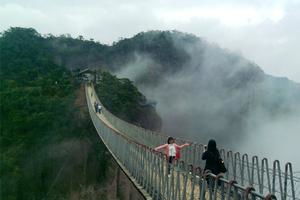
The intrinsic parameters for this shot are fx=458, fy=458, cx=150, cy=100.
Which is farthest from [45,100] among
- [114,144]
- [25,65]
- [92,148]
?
[114,144]

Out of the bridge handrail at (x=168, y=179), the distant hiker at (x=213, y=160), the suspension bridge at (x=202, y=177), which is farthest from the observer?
the distant hiker at (x=213, y=160)

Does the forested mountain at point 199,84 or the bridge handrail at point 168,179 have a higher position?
the forested mountain at point 199,84

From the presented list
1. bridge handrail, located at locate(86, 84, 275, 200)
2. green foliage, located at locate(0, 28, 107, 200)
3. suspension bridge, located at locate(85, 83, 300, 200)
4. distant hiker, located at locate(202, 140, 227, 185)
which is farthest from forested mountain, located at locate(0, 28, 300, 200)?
distant hiker, located at locate(202, 140, 227, 185)

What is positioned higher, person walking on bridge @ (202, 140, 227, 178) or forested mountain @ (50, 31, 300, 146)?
forested mountain @ (50, 31, 300, 146)

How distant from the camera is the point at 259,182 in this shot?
729 centimetres

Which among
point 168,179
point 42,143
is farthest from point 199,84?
point 168,179

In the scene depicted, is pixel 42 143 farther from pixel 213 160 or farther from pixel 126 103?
pixel 213 160

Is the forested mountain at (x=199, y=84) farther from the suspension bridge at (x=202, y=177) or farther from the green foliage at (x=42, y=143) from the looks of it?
the suspension bridge at (x=202, y=177)

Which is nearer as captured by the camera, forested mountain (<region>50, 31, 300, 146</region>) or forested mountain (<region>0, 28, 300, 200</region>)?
forested mountain (<region>0, 28, 300, 200</region>)

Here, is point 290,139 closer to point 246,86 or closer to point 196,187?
point 246,86

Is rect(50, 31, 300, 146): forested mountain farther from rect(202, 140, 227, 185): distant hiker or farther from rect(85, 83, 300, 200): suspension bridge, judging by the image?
rect(202, 140, 227, 185): distant hiker

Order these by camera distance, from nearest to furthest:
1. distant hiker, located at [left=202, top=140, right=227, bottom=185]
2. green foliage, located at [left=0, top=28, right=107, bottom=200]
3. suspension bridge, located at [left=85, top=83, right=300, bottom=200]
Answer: suspension bridge, located at [left=85, top=83, right=300, bottom=200]
distant hiker, located at [left=202, top=140, right=227, bottom=185]
green foliage, located at [left=0, top=28, right=107, bottom=200]

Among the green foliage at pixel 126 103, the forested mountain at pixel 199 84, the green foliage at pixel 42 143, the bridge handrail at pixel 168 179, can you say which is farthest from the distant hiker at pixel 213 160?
the forested mountain at pixel 199 84

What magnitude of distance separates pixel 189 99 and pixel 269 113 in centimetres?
1196
